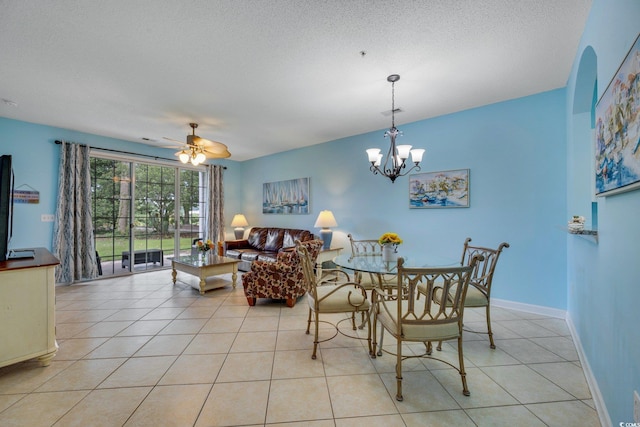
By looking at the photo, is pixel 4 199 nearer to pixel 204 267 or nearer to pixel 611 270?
pixel 204 267

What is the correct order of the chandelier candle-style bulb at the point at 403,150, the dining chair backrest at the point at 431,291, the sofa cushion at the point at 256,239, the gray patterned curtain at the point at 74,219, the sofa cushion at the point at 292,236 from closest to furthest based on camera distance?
the dining chair backrest at the point at 431,291, the chandelier candle-style bulb at the point at 403,150, the gray patterned curtain at the point at 74,219, the sofa cushion at the point at 292,236, the sofa cushion at the point at 256,239

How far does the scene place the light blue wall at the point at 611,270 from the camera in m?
1.21

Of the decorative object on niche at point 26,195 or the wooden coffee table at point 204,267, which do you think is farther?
the decorative object on niche at point 26,195

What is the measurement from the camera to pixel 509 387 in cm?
186

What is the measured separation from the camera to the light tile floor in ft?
5.25

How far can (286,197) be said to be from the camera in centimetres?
603

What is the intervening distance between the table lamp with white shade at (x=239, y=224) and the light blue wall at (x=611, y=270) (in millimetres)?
5791

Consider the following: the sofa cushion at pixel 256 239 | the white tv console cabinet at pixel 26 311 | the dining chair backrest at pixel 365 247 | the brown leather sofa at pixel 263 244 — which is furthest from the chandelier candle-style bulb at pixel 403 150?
the sofa cushion at pixel 256 239

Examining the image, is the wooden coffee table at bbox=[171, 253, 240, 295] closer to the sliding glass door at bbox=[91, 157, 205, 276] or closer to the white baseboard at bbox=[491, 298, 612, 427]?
the sliding glass door at bbox=[91, 157, 205, 276]

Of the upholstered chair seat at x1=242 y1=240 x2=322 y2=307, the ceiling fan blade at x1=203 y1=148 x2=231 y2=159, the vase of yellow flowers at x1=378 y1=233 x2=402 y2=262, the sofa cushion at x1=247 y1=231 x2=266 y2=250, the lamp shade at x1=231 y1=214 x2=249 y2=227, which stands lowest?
the upholstered chair seat at x1=242 y1=240 x2=322 y2=307

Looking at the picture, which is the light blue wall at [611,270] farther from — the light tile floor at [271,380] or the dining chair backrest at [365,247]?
the dining chair backrest at [365,247]

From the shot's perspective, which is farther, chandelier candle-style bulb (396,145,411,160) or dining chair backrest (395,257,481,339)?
chandelier candle-style bulb (396,145,411,160)

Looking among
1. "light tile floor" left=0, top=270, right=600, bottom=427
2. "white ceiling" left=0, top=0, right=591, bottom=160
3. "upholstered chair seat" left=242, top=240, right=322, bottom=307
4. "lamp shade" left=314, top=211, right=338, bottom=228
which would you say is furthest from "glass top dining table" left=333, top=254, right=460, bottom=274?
"white ceiling" left=0, top=0, right=591, bottom=160

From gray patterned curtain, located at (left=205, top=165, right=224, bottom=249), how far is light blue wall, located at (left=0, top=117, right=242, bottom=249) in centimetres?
236
